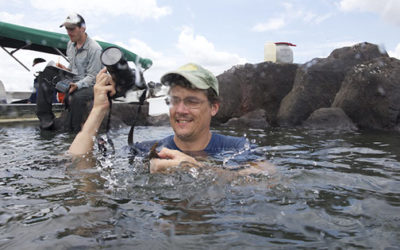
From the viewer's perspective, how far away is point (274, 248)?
1833 mm

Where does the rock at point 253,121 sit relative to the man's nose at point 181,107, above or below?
below

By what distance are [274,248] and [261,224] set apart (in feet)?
1.07

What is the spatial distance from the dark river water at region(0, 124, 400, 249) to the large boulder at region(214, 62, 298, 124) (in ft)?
25.4

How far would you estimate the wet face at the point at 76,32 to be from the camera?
7.27 m

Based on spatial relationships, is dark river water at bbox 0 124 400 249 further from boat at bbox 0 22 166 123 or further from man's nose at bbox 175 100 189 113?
boat at bbox 0 22 166 123

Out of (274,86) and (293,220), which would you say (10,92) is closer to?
(274,86)

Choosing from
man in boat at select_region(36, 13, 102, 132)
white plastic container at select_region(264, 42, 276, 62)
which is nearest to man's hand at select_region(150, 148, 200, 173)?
man in boat at select_region(36, 13, 102, 132)

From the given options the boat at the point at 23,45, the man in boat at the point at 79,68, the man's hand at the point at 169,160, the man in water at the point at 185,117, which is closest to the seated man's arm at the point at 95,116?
the man in water at the point at 185,117

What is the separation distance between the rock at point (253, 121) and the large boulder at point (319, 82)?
528 mm

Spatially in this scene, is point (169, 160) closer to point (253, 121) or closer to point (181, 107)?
point (181, 107)

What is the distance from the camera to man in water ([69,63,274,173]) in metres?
2.94

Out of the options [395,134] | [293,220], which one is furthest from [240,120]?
[293,220]

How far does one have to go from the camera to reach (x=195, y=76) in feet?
10.5

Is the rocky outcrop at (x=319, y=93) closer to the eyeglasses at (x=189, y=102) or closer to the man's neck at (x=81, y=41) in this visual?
the man's neck at (x=81, y=41)
